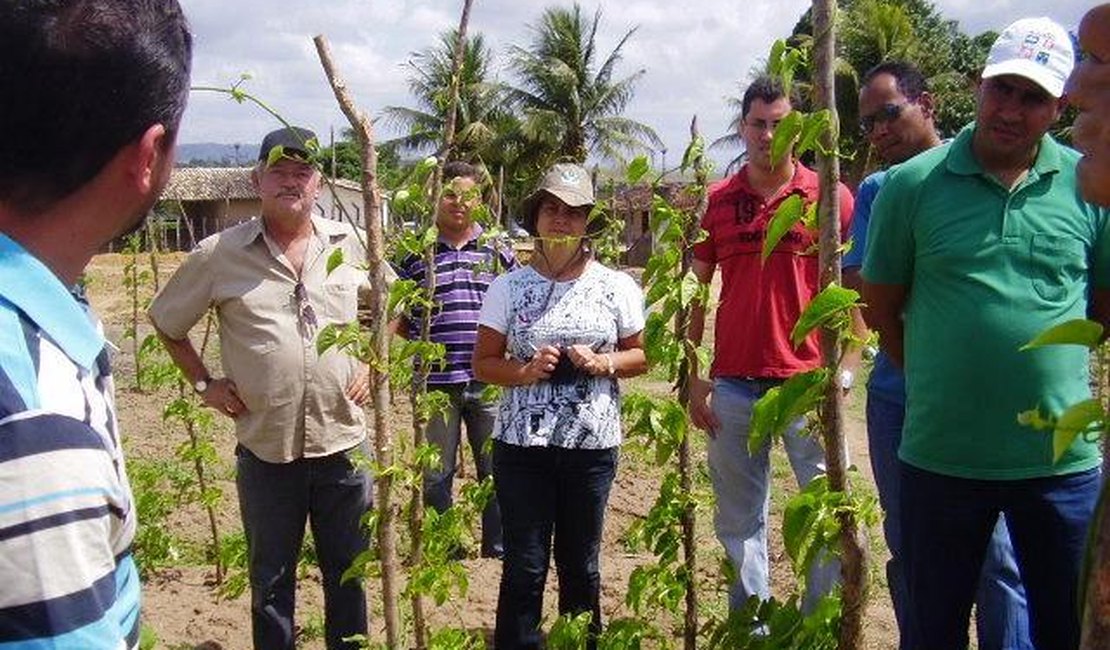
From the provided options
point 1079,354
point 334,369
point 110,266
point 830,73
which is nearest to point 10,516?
point 830,73

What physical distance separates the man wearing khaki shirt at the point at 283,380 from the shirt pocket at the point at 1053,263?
2002 mm

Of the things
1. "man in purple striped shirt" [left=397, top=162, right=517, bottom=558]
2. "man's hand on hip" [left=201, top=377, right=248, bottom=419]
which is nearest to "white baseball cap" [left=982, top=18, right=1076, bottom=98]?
"man's hand on hip" [left=201, top=377, right=248, bottom=419]

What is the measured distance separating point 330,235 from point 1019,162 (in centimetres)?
207

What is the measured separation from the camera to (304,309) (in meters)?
3.33

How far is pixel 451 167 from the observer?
4852 mm

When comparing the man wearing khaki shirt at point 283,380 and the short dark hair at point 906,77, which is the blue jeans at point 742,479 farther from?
the man wearing khaki shirt at point 283,380

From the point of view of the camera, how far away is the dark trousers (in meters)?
3.28

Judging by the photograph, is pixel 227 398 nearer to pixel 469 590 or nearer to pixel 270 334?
pixel 270 334

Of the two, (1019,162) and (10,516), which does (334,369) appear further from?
(10,516)

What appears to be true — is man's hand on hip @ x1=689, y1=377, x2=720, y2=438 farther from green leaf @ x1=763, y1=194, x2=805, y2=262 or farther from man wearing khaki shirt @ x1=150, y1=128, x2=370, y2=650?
green leaf @ x1=763, y1=194, x2=805, y2=262

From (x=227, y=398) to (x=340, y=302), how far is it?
18.1 inches

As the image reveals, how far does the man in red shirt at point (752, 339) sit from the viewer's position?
3.52m

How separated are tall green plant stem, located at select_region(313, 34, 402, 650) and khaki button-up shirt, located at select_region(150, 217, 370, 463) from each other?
79cm

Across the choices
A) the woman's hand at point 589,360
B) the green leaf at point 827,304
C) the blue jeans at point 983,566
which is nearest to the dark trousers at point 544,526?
the woman's hand at point 589,360
